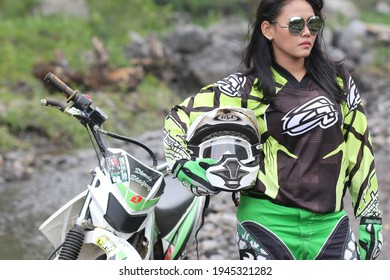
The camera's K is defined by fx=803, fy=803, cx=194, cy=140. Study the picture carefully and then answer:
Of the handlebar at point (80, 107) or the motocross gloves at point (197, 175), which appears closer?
the motocross gloves at point (197, 175)

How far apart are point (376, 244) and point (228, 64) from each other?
47.1 feet

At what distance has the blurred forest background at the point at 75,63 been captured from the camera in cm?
1141

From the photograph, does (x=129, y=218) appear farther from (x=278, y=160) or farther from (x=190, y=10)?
(x=190, y=10)

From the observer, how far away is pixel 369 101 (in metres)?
14.9

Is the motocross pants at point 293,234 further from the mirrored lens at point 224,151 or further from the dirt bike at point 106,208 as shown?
the dirt bike at point 106,208

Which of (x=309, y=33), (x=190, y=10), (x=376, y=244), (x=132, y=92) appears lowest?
(x=376, y=244)

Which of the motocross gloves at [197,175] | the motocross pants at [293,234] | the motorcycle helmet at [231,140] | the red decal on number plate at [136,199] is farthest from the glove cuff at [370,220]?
the red decal on number plate at [136,199]

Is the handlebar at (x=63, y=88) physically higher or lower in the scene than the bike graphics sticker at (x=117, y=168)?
higher

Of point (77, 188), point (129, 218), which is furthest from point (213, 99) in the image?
point (77, 188)

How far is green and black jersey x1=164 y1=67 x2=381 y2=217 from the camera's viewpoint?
307 centimetres

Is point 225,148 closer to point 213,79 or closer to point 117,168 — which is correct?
point 117,168

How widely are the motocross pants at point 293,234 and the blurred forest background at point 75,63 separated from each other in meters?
7.67

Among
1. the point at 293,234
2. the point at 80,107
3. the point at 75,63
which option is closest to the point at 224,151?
the point at 293,234

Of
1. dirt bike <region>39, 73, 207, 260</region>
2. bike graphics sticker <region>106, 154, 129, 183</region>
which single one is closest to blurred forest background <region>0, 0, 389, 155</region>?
dirt bike <region>39, 73, 207, 260</region>
